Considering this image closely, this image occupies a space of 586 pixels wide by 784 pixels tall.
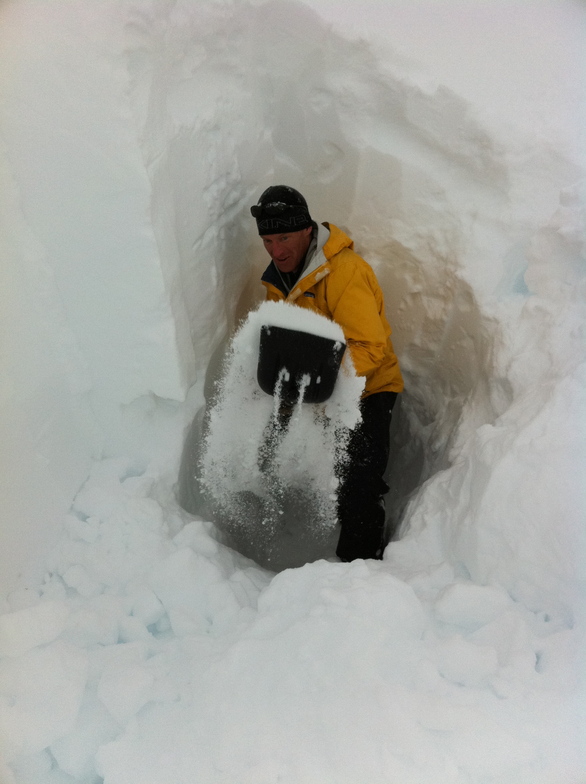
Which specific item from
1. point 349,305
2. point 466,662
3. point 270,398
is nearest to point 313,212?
point 349,305

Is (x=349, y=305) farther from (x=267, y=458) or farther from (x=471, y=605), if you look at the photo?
(x=471, y=605)

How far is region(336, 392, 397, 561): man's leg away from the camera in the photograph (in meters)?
2.27

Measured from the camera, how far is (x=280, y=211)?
1.92m

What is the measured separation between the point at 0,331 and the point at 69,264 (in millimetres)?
302

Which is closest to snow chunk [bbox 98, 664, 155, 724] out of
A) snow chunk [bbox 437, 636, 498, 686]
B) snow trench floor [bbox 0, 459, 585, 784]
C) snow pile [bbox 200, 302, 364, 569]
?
snow trench floor [bbox 0, 459, 585, 784]

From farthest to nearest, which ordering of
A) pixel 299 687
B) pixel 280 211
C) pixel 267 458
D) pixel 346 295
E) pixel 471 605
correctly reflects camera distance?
pixel 267 458
pixel 346 295
pixel 280 211
pixel 471 605
pixel 299 687

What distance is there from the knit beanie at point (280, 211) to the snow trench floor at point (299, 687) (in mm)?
1194

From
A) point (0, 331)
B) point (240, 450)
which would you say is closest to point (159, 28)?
point (0, 331)

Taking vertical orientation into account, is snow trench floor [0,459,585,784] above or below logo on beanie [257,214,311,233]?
below

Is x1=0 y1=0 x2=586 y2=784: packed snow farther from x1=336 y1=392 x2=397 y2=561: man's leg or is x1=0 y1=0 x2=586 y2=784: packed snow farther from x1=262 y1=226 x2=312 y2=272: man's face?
x1=262 y1=226 x2=312 y2=272: man's face

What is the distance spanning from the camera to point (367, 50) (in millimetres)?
2006

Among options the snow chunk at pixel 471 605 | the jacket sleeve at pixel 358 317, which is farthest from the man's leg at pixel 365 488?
the snow chunk at pixel 471 605

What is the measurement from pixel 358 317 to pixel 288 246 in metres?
0.38

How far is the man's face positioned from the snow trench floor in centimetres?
115
